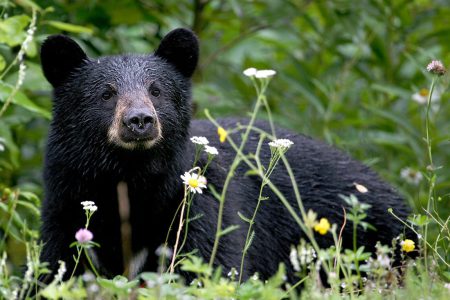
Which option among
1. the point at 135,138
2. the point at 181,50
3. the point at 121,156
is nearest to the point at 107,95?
the point at 121,156

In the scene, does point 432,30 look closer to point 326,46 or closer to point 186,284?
point 326,46

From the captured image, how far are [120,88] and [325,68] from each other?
400cm

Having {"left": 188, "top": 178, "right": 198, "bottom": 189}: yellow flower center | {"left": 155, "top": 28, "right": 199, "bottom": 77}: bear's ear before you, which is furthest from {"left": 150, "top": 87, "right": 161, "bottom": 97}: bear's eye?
{"left": 188, "top": 178, "right": 198, "bottom": 189}: yellow flower center

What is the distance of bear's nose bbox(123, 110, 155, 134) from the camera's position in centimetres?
568

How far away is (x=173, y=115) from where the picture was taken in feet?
20.4

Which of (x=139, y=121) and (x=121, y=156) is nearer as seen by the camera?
(x=139, y=121)

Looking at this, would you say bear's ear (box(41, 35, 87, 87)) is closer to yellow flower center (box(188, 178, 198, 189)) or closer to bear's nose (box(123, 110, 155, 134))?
bear's nose (box(123, 110, 155, 134))

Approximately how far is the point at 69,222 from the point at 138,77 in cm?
102

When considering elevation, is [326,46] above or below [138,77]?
above

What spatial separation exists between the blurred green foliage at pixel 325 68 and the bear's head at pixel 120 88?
1.91 m

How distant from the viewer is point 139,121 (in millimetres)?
5680

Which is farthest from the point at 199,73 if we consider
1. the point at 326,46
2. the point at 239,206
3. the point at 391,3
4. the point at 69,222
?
the point at 69,222

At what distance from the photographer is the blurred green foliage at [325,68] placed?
8.85 metres

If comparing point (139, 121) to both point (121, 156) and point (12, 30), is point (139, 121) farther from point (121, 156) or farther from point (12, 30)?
point (12, 30)
